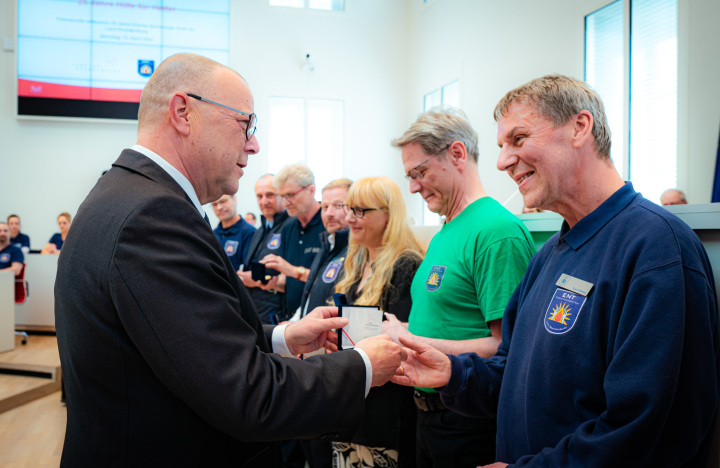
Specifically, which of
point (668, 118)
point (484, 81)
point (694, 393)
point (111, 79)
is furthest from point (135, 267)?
point (111, 79)

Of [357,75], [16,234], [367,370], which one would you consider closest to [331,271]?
[367,370]

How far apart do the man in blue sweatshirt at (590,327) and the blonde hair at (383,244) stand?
85 cm

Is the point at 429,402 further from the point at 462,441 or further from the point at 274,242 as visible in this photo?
the point at 274,242

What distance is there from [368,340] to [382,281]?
3.09ft

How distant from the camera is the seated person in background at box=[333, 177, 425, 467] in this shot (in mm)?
2098

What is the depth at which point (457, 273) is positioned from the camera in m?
1.71

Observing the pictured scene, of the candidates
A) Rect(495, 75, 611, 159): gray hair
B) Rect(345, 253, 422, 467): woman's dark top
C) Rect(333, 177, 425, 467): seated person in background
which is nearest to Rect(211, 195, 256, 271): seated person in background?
Rect(333, 177, 425, 467): seated person in background

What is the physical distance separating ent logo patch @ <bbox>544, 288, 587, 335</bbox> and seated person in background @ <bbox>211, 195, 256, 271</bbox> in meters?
3.58

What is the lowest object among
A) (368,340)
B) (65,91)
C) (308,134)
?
(368,340)

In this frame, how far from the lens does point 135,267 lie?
102cm

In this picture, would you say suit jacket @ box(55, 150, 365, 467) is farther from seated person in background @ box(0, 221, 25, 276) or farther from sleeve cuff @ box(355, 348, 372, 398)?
seated person in background @ box(0, 221, 25, 276)

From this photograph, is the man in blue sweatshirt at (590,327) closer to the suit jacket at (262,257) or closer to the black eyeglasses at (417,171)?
the black eyeglasses at (417,171)

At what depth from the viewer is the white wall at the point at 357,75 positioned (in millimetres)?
7336

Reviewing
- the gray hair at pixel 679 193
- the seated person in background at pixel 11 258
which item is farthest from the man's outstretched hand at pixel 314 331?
the seated person in background at pixel 11 258
